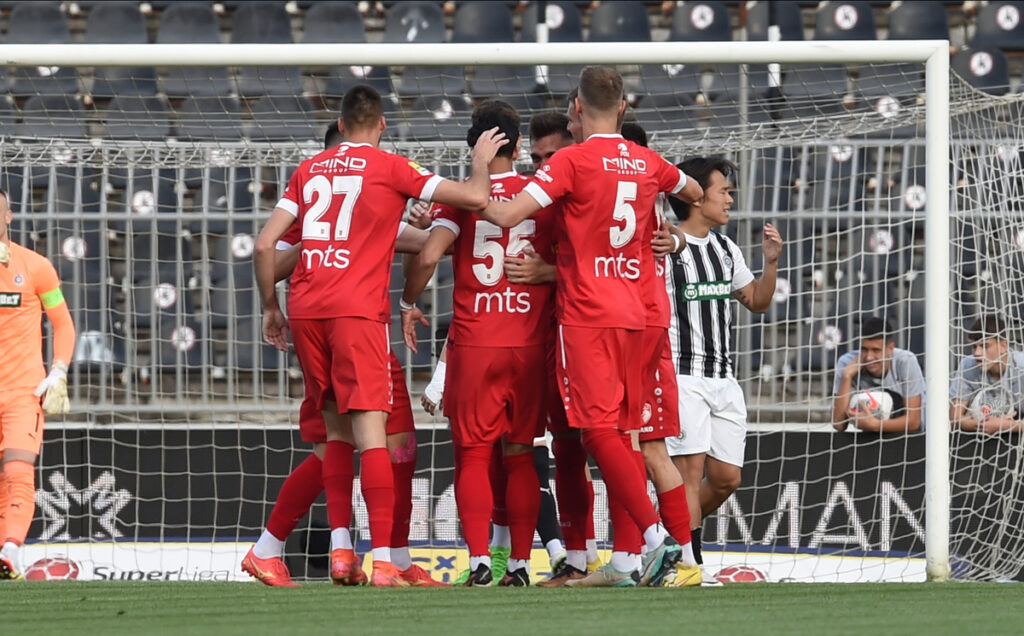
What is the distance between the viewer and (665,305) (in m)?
5.20

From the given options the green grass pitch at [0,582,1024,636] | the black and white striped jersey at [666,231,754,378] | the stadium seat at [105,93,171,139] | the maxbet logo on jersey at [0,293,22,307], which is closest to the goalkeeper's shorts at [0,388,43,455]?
the maxbet logo on jersey at [0,293,22,307]

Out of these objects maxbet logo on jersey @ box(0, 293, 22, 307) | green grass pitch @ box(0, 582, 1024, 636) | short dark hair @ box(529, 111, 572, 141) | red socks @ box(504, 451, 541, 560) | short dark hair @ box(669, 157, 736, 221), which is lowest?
green grass pitch @ box(0, 582, 1024, 636)

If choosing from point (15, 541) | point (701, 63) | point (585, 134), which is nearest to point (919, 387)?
point (701, 63)

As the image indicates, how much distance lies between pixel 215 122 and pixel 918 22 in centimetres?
668

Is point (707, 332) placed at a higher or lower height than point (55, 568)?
higher

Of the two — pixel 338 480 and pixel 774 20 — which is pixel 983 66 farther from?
pixel 338 480

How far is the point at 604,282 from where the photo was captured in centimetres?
494

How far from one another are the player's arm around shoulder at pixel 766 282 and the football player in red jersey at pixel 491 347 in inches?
41.6

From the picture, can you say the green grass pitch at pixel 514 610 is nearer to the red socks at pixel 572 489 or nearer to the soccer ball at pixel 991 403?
the red socks at pixel 572 489

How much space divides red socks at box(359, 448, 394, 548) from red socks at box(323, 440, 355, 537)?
6.5 inches

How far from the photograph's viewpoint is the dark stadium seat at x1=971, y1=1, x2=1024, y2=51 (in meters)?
12.6

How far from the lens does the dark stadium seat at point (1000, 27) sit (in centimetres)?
1255

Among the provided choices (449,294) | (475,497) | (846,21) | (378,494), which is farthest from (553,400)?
(846,21)

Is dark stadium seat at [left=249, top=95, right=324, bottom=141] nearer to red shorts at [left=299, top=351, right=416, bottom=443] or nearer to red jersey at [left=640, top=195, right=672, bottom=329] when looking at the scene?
red shorts at [left=299, top=351, right=416, bottom=443]
